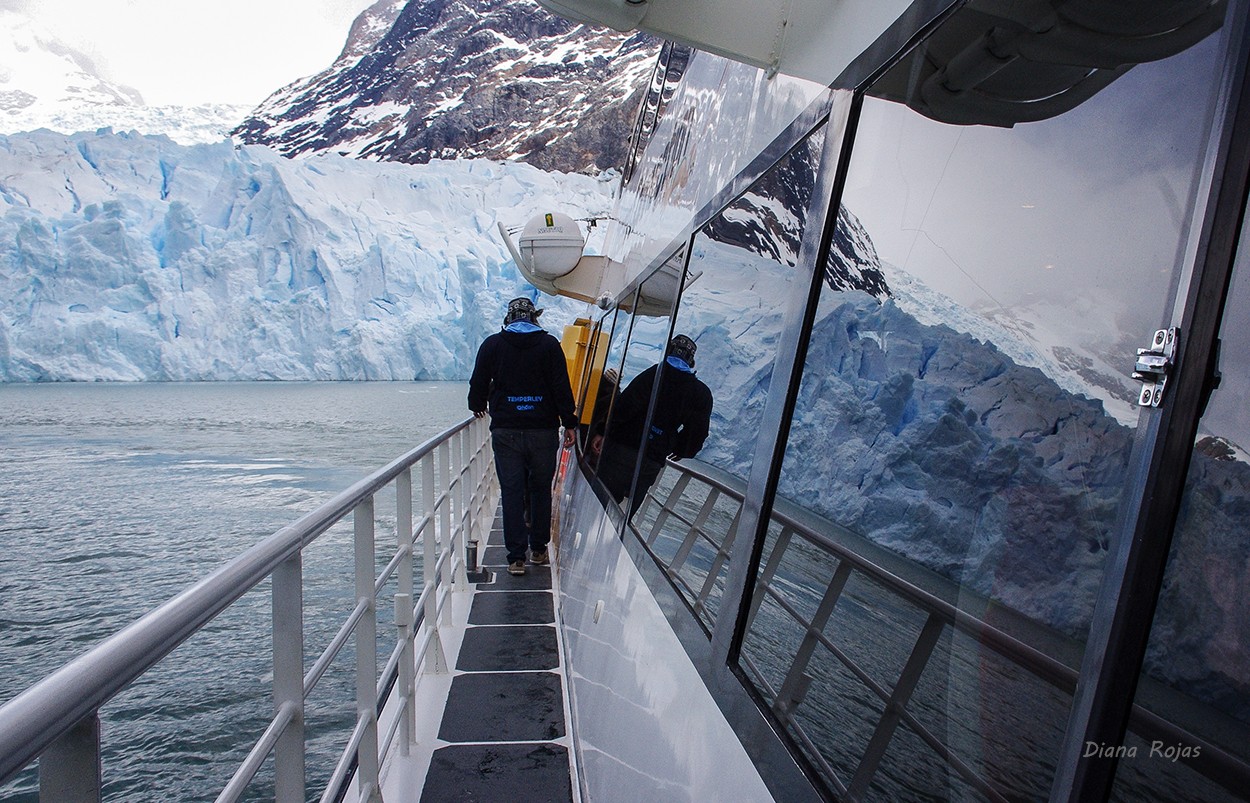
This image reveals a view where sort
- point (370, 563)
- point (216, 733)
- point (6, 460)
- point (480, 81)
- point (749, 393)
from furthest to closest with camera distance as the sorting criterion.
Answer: point (480, 81), point (6, 460), point (216, 733), point (370, 563), point (749, 393)

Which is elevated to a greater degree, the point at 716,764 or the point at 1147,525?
the point at 1147,525

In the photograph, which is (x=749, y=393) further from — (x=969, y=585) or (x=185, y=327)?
(x=185, y=327)

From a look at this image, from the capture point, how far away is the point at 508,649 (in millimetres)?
2486

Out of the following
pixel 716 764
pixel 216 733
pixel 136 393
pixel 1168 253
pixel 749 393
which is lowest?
pixel 136 393

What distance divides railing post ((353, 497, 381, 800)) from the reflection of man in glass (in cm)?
Result: 52

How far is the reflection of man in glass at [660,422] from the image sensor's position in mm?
1337

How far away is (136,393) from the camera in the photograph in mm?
22125

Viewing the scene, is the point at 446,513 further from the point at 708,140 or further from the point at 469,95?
the point at 469,95

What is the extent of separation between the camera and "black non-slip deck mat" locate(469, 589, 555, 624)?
279 centimetres

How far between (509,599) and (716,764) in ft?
7.76

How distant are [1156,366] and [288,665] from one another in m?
0.83

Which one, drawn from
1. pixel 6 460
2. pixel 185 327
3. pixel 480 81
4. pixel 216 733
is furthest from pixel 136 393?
pixel 480 81

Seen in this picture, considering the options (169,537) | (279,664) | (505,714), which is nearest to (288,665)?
(279,664)

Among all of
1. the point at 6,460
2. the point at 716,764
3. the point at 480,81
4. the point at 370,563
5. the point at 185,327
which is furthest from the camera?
the point at 480,81
